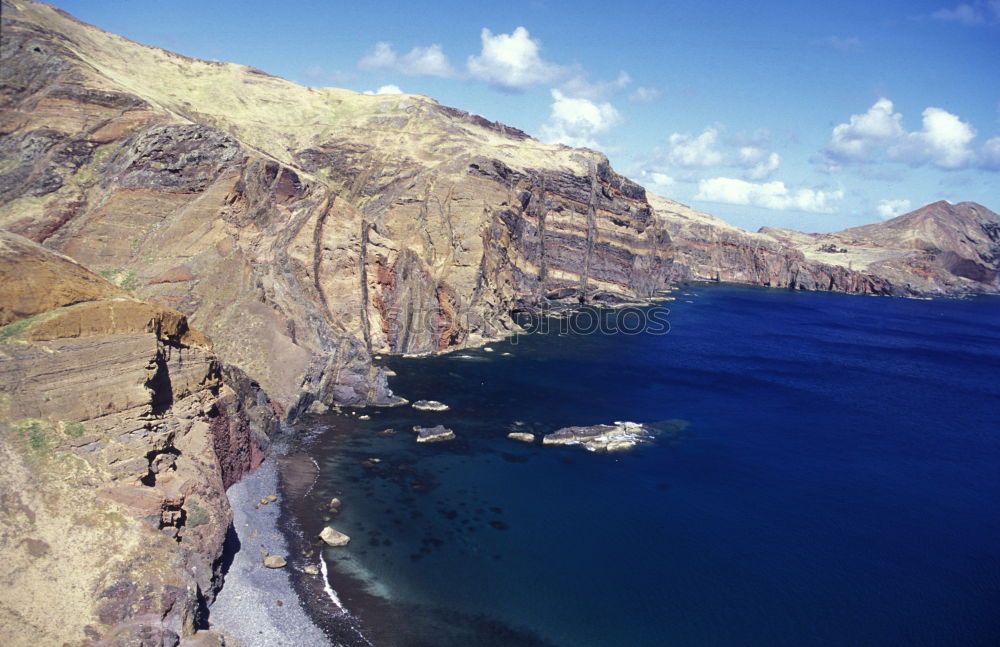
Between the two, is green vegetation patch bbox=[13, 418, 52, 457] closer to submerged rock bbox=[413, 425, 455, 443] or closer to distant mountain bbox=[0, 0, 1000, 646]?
distant mountain bbox=[0, 0, 1000, 646]

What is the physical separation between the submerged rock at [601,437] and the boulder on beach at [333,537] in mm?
23802

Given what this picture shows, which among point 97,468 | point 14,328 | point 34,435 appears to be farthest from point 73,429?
point 14,328

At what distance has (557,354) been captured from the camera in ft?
300

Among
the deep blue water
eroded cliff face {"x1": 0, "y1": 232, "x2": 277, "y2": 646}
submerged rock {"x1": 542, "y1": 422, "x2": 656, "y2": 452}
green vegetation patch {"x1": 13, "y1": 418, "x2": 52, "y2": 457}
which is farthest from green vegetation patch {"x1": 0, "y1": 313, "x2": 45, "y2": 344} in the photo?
submerged rock {"x1": 542, "y1": 422, "x2": 656, "y2": 452}

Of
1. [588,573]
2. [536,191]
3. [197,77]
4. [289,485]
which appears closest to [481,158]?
[536,191]

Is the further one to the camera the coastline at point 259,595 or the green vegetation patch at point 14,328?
the coastline at point 259,595

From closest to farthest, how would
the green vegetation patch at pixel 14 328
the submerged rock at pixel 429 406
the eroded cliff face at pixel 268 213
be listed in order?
the green vegetation patch at pixel 14 328 → the eroded cliff face at pixel 268 213 → the submerged rock at pixel 429 406

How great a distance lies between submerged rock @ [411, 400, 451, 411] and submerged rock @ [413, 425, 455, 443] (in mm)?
5613

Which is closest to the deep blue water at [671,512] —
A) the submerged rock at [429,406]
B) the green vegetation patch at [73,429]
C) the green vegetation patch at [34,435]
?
the submerged rock at [429,406]

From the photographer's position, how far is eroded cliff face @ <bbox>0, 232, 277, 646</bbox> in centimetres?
2697

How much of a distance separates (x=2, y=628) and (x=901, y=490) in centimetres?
6378

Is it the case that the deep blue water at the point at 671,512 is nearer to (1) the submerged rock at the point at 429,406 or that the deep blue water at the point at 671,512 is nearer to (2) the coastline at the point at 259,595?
(1) the submerged rock at the point at 429,406

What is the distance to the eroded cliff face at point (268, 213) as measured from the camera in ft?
202

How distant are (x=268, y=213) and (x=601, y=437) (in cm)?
4763
